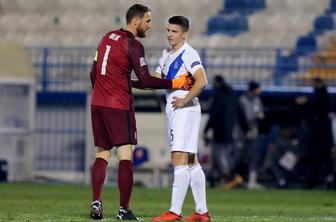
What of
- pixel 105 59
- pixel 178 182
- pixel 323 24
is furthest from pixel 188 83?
pixel 323 24

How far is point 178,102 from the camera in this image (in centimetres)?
1078

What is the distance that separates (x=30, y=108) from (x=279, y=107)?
15.2 ft

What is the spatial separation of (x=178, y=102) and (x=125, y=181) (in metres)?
0.87

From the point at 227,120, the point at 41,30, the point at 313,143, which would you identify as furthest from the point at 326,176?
the point at 41,30

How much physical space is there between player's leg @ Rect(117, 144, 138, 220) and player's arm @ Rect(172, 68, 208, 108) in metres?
0.60

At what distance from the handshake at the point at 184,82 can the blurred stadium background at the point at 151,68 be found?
10.8 m

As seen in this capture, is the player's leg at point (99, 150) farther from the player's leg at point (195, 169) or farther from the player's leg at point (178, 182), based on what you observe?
the player's leg at point (195, 169)

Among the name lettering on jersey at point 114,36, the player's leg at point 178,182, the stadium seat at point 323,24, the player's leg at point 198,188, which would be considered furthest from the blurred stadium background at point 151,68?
the name lettering on jersey at point 114,36

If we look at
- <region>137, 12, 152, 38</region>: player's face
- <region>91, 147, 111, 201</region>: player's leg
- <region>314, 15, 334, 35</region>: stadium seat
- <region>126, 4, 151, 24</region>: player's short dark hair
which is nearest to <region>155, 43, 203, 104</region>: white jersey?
<region>137, 12, 152, 38</region>: player's face

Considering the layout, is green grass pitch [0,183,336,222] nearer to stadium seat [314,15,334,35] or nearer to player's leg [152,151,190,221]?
player's leg [152,151,190,221]

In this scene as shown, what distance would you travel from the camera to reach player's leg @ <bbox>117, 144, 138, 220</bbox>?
1066 centimetres

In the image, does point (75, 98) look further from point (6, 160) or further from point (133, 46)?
point (133, 46)

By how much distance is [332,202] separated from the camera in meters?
16.4

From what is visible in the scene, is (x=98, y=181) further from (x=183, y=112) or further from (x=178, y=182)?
(x=183, y=112)
